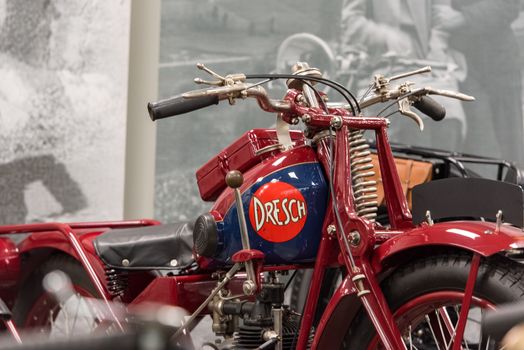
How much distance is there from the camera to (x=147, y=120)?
14.8ft

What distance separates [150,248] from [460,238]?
0.99 meters

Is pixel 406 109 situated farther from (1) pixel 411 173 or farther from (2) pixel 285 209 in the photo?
(1) pixel 411 173

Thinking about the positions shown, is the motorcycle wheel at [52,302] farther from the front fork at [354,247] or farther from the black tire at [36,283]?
the front fork at [354,247]

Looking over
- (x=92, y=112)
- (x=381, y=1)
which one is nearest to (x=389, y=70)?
(x=381, y=1)

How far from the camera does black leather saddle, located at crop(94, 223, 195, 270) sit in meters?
2.40

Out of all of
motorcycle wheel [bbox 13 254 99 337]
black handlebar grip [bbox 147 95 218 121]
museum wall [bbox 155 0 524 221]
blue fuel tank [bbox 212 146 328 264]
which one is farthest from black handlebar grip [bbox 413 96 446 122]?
museum wall [bbox 155 0 524 221]

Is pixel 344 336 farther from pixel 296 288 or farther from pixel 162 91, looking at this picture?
pixel 162 91

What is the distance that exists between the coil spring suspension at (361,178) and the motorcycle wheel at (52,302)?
3.16ft

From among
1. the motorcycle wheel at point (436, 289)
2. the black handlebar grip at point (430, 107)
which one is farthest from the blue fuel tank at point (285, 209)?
the black handlebar grip at point (430, 107)

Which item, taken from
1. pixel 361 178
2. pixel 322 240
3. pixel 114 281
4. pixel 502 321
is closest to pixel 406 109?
pixel 361 178

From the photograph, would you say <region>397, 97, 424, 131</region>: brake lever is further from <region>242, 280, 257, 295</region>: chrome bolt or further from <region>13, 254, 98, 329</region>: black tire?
<region>13, 254, 98, 329</region>: black tire

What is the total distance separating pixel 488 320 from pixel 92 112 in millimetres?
3701

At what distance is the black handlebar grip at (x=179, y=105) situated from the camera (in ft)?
6.48

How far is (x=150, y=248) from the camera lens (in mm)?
2449
